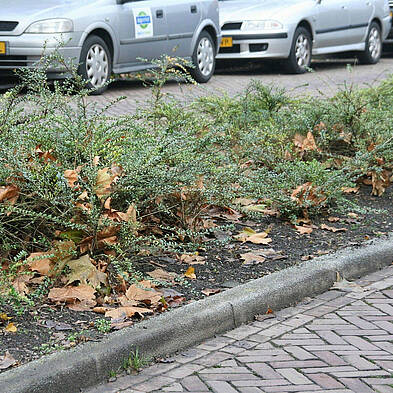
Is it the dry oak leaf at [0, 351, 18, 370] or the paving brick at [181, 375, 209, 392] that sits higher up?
the dry oak leaf at [0, 351, 18, 370]

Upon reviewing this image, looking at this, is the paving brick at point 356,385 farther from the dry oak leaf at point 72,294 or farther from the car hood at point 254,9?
the car hood at point 254,9

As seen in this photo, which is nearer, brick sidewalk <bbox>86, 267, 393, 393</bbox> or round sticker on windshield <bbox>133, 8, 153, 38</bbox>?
brick sidewalk <bbox>86, 267, 393, 393</bbox>

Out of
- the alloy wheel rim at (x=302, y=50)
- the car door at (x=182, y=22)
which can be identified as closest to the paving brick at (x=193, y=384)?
the car door at (x=182, y=22)

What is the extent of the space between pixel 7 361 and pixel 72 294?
767mm

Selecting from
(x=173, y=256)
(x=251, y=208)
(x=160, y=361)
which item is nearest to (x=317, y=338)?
(x=160, y=361)

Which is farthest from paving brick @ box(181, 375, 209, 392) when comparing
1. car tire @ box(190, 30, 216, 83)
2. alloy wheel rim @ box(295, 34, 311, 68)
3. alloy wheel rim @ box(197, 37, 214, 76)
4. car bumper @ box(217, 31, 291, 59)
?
alloy wheel rim @ box(295, 34, 311, 68)

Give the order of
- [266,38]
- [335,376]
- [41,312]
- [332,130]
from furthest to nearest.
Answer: [266,38], [332,130], [41,312], [335,376]

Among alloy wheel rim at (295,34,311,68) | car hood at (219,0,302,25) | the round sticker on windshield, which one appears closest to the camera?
the round sticker on windshield

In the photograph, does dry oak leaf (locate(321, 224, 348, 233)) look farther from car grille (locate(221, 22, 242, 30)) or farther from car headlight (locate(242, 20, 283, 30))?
car grille (locate(221, 22, 242, 30))

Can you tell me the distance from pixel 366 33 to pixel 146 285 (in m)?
14.1

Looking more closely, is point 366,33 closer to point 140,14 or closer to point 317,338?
point 140,14

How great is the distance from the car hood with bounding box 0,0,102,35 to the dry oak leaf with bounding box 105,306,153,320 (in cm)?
773

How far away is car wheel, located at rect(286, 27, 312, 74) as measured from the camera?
1538cm

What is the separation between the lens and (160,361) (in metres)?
3.94
